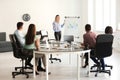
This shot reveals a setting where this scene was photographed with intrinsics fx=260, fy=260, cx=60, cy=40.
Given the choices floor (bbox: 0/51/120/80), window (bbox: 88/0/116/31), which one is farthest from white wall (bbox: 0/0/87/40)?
floor (bbox: 0/51/120/80)

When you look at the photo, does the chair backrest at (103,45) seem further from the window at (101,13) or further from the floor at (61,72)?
the window at (101,13)

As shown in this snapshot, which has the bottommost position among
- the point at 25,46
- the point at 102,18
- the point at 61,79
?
the point at 61,79

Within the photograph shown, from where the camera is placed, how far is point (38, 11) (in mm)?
12211

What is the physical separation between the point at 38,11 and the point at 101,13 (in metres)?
2.98

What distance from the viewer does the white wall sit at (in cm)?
1162

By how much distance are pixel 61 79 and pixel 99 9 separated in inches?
275

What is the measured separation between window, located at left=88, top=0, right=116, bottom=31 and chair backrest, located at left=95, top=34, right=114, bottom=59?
5.39 m

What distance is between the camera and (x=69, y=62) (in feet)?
27.1

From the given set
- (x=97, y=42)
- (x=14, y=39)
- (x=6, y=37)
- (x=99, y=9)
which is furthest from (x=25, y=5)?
(x=97, y=42)

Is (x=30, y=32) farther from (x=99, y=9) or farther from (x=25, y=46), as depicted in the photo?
(x=99, y=9)

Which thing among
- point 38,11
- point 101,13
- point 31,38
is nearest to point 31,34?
point 31,38

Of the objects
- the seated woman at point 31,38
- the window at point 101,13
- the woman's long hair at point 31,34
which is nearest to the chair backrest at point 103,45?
the seated woman at point 31,38

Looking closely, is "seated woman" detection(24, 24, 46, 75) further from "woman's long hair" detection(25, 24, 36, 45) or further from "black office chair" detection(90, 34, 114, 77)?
"black office chair" detection(90, 34, 114, 77)

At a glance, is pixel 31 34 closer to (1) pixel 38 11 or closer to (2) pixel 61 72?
(2) pixel 61 72
